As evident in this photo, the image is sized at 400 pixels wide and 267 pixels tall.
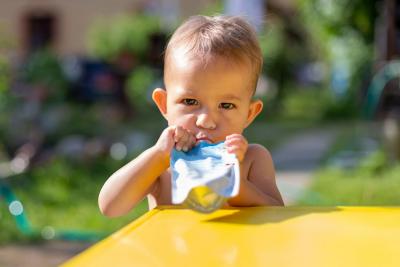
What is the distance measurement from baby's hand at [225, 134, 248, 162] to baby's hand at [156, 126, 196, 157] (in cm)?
10

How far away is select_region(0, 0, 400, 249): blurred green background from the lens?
6230 mm

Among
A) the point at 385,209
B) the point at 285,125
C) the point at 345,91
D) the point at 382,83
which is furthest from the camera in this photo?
the point at 345,91

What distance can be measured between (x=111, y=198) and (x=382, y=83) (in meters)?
7.59

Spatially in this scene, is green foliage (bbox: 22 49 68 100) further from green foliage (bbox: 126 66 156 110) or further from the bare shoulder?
the bare shoulder

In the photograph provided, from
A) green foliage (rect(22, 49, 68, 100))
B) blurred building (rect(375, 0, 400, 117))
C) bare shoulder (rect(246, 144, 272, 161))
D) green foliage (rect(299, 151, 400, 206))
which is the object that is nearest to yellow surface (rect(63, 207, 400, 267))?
bare shoulder (rect(246, 144, 272, 161))

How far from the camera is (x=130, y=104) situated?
1370 centimetres

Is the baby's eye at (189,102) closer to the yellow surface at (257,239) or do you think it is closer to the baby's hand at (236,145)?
the baby's hand at (236,145)

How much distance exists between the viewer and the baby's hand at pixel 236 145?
1907 mm

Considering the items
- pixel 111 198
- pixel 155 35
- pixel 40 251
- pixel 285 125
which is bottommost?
pixel 285 125

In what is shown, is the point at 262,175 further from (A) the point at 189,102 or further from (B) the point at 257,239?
(B) the point at 257,239

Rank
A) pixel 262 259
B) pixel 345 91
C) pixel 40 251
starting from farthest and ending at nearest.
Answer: pixel 345 91, pixel 40 251, pixel 262 259

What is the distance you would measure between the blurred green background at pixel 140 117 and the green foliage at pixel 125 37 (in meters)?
0.02

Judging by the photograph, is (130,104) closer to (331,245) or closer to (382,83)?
(382,83)

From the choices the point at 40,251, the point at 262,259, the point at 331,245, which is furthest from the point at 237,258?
the point at 40,251
